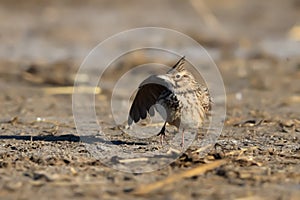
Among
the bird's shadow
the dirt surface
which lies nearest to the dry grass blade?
the dirt surface

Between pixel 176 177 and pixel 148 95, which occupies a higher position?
pixel 148 95

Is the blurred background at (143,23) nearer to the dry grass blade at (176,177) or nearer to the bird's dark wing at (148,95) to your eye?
the bird's dark wing at (148,95)

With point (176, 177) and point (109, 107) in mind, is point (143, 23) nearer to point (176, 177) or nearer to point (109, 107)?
point (109, 107)

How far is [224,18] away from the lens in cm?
1991

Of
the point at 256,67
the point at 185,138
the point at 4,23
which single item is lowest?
the point at 185,138

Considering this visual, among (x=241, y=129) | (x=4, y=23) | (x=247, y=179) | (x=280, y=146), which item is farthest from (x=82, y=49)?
(x=247, y=179)

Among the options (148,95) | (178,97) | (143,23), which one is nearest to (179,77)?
(178,97)

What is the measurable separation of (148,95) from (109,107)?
308cm

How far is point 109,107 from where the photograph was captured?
9930 mm

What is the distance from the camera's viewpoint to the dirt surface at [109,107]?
5.41 meters

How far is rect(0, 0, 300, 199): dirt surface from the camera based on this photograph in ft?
17.7

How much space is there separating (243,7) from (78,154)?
14.4m

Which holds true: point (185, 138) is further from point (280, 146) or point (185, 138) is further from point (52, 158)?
point (52, 158)

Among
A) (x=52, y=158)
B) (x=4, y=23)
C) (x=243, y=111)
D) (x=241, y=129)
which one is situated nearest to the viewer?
(x=52, y=158)
